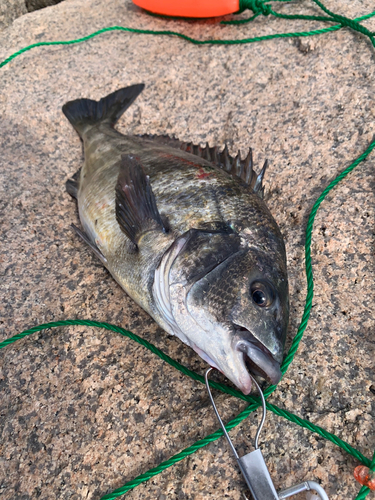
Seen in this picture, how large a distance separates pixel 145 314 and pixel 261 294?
84cm

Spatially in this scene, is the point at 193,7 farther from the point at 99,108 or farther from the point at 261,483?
the point at 261,483

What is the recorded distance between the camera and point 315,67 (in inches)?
130

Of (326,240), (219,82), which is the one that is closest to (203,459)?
(326,240)

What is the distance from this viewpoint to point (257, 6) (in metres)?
3.75

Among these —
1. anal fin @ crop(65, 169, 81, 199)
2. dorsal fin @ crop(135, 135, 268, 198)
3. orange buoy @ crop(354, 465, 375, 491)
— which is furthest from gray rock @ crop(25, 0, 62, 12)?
orange buoy @ crop(354, 465, 375, 491)

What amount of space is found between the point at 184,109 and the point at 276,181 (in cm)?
120

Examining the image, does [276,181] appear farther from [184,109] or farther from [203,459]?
[203,459]

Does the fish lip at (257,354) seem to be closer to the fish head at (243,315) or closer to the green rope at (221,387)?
the fish head at (243,315)

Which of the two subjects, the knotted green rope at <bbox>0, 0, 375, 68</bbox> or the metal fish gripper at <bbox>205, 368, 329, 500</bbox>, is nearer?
the metal fish gripper at <bbox>205, 368, 329, 500</bbox>

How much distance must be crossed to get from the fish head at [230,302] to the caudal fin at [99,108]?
1.83 metres

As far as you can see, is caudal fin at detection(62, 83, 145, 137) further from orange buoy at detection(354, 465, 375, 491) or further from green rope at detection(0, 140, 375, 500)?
orange buoy at detection(354, 465, 375, 491)

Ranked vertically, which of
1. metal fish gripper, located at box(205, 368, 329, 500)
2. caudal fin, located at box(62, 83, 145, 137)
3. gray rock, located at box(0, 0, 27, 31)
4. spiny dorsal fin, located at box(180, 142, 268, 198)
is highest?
gray rock, located at box(0, 0, 27, 31)

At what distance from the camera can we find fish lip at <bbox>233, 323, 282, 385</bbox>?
59.6 inches

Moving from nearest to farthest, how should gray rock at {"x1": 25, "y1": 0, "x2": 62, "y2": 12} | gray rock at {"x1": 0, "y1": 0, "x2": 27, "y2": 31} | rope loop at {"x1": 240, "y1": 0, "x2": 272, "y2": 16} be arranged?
rope loop at {"x1": 240, "y1": 0, "x2": 272, "y2": 16}
gray rock at {"x1": 0, "y1": 0, "x2": 27, "y2": 31}
gray rock at {"x1": 25, "y1": 0, "x2": 62, "y2": 12}
